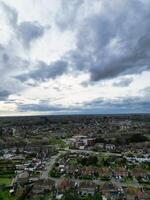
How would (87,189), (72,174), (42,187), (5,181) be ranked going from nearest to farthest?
(87,189), (42,187), (5,181), (72,174)

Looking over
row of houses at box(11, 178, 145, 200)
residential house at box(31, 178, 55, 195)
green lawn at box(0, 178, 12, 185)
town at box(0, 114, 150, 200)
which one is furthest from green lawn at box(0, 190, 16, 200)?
green lawn at box(0, 178, 12, 185)

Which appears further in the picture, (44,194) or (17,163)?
(17,163)

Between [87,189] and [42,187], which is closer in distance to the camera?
[87,189]

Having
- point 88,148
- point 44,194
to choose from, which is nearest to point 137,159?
point 88,148

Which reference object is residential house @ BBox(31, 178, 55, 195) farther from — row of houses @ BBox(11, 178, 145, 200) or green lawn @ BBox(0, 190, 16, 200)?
green lawn @ BBox(0, 190, 16, 200)

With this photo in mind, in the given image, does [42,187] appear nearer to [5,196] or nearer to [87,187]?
[5,196]

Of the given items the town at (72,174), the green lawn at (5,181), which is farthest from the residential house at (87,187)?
the green lawn at (5,181)

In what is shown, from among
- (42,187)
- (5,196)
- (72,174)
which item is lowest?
(5,196)

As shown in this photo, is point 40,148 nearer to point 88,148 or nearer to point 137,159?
point 88,148

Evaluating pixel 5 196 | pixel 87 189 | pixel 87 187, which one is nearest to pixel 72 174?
pixel 87 187

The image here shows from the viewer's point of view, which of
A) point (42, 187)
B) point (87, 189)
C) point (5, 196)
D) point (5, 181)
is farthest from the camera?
point (5, 181)

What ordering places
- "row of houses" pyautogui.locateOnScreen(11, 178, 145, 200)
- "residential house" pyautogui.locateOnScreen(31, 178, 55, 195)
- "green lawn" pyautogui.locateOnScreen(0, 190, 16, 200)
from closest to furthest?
1. "green lawn" pyautogui.locateOnScreen(0, 190, 16, 200)
2. "row of houses" pyautogui.locateOnScreen(11, 178, 145, 200)
3. "residential house" pyautogui.locateOnScreen(31, 178, 55, 195)
